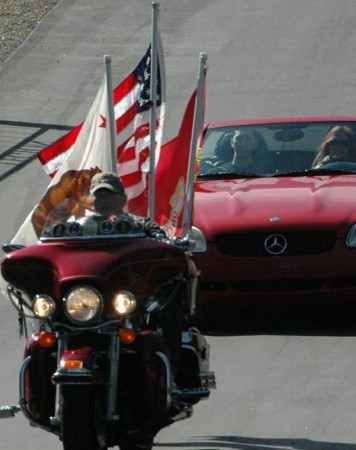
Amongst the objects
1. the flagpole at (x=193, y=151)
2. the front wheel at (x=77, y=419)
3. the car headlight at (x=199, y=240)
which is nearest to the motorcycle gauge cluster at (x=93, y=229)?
the front wheel at (x=77, y=419)

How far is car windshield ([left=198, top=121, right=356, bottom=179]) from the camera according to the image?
38.3 feet

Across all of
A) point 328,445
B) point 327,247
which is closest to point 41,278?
point 328,445

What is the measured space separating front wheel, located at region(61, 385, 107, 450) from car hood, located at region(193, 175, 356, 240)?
404cm

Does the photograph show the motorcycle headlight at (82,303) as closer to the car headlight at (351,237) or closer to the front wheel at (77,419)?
the front wheel at (77,419)

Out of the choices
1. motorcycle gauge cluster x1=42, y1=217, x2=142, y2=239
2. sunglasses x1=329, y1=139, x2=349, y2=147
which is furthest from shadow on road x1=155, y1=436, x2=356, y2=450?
sunglasses x1=329, y1=139, x2=349, y2=147

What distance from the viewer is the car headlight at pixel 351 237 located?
10320 mm

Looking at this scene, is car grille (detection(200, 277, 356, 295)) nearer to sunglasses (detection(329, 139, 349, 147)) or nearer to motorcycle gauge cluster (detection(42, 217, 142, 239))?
sunglasses (detection(329, 139, 349, 147))

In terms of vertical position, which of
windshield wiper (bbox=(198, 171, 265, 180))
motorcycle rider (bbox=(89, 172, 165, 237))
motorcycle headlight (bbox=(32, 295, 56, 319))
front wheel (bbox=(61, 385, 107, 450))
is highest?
windshield wiper (bbox=(198, 171, 265, 180))

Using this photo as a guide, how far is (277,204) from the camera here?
35.1 feet

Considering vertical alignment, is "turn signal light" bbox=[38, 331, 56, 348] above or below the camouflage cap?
below

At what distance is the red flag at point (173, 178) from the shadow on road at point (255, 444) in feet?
4.95

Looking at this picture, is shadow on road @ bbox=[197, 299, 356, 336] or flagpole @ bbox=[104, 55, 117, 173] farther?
shadow on road @ bbox=[197, 299, 356, 336]

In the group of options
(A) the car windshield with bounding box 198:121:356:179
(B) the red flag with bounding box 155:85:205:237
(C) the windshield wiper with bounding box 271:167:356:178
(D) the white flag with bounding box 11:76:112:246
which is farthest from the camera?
(A) the car windshield with bounding box 198:121:356:179

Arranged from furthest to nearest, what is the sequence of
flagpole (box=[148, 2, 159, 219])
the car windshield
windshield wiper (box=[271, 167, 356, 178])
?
the car windshield → windshield wiper (box=[271, 167, 356, 178]) → flagpole (box=[148, 2, 159, 219])
